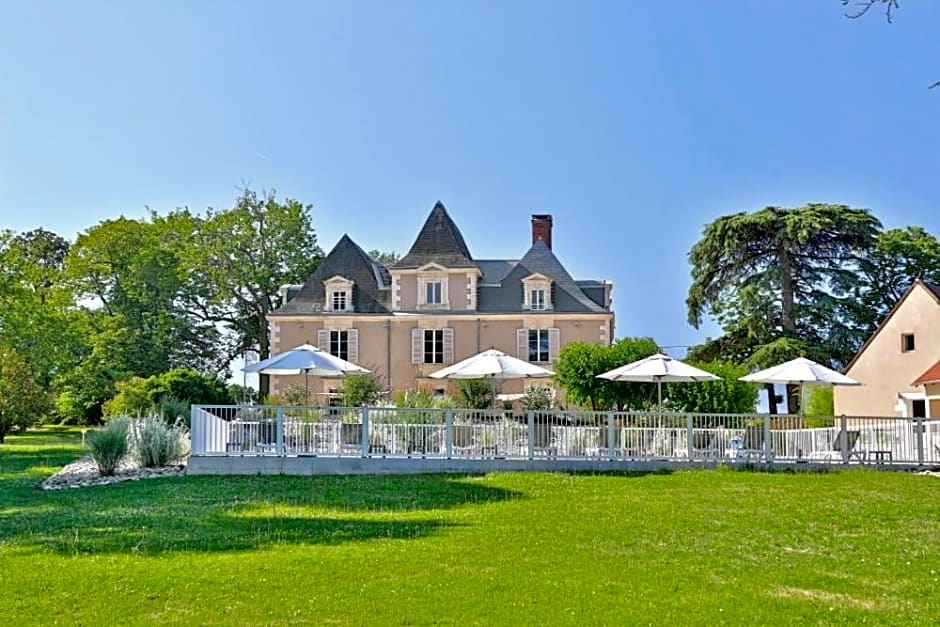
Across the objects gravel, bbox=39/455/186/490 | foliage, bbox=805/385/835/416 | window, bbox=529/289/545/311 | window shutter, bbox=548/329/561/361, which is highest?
window, bbox=529/289/545/311

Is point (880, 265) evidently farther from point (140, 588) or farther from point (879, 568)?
point (140, 588)

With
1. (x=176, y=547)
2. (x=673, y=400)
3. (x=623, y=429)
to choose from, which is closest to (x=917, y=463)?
(x=623, y=429)

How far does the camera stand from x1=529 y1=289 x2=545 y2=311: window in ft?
119

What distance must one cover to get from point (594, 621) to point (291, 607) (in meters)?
2.16

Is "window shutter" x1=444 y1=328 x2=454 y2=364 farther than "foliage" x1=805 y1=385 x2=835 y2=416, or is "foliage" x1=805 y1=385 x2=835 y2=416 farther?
"window shutter" x1=444 y1=328 x2=454 y2=364

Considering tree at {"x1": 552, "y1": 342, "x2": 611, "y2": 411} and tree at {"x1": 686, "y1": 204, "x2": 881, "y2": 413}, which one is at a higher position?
tree at {"x1": 686, "y1": 204, "x2": 881, "y2": 413}

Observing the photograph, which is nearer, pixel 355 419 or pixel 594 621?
pixel 594 621

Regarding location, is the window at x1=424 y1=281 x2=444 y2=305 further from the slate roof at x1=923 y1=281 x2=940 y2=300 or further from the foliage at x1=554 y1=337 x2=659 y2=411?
the slate roof at x1=923 y1=281 x2=940 y2=300

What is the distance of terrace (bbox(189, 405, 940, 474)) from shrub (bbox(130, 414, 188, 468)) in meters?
1.22

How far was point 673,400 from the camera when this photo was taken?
2739 cm

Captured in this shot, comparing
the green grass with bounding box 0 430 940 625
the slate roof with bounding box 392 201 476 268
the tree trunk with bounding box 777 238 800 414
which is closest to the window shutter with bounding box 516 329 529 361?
the slate roof with bounding box 392 201 476 268

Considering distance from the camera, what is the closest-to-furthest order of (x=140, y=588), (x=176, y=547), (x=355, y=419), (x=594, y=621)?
Answer: (x=594, y=621)
(x=140, y=588)
(x=176, y=547)
(x=355, y=419)

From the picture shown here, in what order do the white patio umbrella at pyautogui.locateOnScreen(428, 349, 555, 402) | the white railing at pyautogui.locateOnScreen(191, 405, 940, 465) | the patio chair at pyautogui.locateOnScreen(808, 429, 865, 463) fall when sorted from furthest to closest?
the white patio umbrella at pyautogui.locateOnScreen(428, 349, 555, 402) → the patio chair at pyautogui.locateOnScreen(808, 429, 865, 463) → the white railing at pyautogui.locateOnScreen(191, 405, 940, 465)

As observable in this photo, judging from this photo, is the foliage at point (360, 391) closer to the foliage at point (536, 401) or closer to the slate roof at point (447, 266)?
the foliage at point (536, 401)
